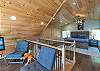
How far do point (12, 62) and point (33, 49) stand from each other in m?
0.99

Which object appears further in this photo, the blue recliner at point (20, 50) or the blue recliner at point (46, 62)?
the blue recliner at point (20, 50)

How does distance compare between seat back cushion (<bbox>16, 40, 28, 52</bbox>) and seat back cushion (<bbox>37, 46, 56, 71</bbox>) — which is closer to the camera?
seat back cushion (<bbox>37, 46, 56, 71</bbox>)

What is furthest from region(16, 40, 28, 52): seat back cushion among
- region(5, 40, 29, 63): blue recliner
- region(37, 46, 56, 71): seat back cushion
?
region(37, 46, 56, 71): seat back cushion

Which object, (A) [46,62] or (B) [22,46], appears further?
(B) [22,46]

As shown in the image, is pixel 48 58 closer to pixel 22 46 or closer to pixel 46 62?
pixel 46 62

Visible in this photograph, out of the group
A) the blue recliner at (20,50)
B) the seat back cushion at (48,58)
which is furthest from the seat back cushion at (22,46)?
the seat back cushion at (48,58)

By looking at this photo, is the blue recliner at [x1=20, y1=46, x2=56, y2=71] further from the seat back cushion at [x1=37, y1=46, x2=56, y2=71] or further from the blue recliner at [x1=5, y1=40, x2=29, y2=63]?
the blue recliner at [x1=5, y1=40, x2=29, y2=63]

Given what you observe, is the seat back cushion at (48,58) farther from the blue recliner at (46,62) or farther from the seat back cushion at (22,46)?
the seat back cushion at (22,46)

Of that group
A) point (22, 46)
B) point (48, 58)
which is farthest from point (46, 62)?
point (22, 46)

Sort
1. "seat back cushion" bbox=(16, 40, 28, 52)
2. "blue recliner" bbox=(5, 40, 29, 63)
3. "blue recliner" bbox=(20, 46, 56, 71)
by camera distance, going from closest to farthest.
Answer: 1. "blue recliner" bbox=(20, 46, 56, 71)
2. "blue recliner" bbox=(5, 40, 29, 63)
3. "seat back cushion" bbox=(16, 40, 28, 52)

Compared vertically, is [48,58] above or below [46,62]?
above

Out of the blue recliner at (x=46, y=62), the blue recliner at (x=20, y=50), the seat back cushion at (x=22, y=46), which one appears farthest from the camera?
the seat back cushion at (x=22, y=46)

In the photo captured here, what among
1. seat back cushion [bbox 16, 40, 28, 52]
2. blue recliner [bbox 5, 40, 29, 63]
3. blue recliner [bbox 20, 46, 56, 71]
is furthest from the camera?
seat back cushion [bbox 16, 40, 28, 52]

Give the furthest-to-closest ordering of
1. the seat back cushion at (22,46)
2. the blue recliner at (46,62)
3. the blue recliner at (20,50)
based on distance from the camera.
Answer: the seat back cushion at (22,46)
the blue recliner at (20,50)
the blue recliner at (46,62)
